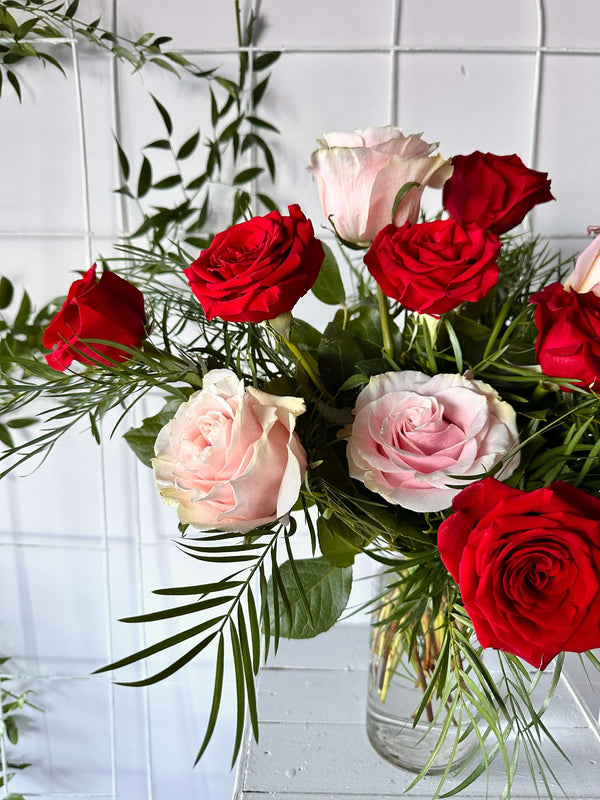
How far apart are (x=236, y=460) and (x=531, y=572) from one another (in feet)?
0.60

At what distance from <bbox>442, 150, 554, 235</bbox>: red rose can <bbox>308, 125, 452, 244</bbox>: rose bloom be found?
0.02 m

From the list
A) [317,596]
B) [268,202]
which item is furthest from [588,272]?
[268,202]

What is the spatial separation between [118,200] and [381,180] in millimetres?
504

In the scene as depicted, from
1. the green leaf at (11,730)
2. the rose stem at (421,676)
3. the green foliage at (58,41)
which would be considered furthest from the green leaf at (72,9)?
the green leaf at (11,730)

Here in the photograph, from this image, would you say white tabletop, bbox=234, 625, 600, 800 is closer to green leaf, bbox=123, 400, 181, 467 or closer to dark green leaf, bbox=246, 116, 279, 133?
green leaf, bbox=123, 400, 181, 467

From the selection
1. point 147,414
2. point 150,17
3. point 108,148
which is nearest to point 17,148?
point 108,148

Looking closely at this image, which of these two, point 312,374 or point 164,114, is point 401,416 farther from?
point 164,114

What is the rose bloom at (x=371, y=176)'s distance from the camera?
511 mm

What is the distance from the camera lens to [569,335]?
44cm

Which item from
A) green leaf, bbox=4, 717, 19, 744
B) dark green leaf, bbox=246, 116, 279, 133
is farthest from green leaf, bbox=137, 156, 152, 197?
green leaf, bbox=4, 717, 19, 744

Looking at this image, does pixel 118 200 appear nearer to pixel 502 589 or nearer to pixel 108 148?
pixel 108 148

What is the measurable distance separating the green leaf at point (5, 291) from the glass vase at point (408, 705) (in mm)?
608

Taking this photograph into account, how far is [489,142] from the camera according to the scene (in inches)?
34.5

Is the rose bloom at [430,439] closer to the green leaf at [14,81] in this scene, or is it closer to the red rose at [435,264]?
the red rose at [435,264]
